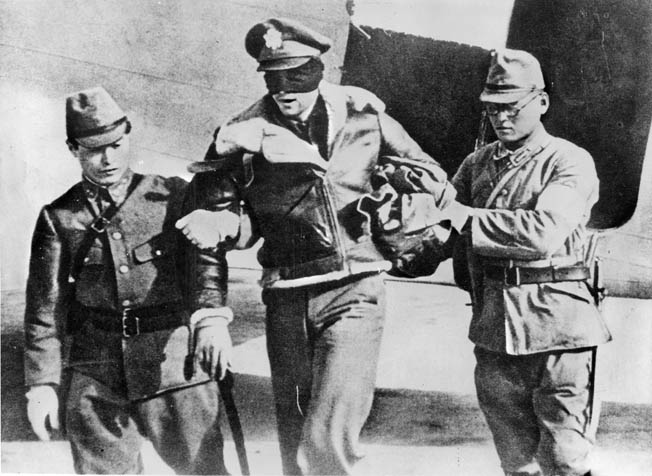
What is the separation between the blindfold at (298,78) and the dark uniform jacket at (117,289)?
600 mm

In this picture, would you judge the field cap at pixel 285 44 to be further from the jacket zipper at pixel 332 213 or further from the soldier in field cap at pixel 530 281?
the soldier in field cap at pixel 530 281

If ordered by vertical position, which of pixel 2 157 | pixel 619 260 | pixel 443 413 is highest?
pixel 2 157

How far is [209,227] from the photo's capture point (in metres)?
3.66

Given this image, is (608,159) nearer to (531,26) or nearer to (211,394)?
(531,26)

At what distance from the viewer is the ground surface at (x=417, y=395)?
12.4 feet

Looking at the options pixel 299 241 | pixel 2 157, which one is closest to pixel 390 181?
pixel 299 241

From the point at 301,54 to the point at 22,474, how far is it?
2.23 meters

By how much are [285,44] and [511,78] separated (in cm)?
97

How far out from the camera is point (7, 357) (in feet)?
12.9

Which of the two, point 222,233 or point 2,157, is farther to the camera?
point 2,157

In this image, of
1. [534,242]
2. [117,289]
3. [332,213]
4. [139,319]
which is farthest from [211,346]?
[534,242]

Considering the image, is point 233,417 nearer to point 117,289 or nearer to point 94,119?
point 117,289

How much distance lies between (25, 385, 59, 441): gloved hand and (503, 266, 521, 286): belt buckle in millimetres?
1984

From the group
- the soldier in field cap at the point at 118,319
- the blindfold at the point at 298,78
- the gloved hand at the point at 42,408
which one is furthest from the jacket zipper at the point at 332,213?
the gloved hand at the point at 42,408
